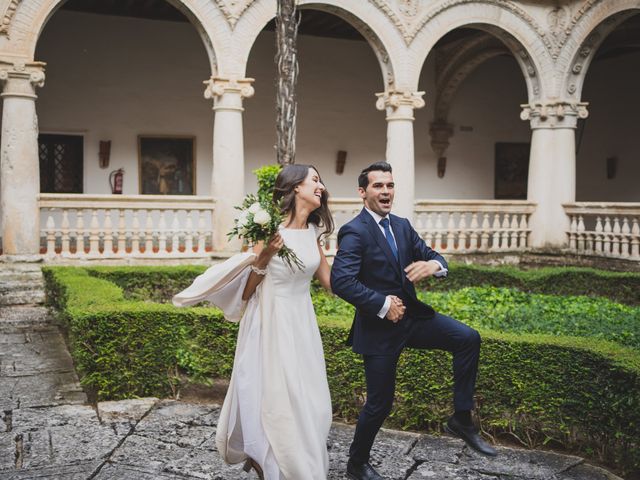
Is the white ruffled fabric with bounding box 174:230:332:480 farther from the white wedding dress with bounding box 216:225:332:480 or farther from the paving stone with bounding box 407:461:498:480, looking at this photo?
the paving stone with bounding box 407:461:498:480

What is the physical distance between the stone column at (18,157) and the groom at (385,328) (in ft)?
26.0

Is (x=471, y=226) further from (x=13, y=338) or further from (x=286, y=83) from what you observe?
(x=13, y=338)

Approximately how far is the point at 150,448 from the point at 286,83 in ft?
16.0

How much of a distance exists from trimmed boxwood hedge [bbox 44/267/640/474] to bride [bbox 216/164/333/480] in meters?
1.61

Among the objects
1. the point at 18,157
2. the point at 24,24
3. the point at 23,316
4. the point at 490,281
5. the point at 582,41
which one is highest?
the point at 582,41

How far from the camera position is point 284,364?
3.64 m

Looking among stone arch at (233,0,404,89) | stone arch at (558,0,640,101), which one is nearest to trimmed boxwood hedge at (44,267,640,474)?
stone arch at (233,0,404,89)

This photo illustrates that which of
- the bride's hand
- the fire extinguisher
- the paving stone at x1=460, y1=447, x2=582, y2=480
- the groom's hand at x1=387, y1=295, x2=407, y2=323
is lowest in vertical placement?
the paving stone at x1=460, y1=447, x2=582, y2=480

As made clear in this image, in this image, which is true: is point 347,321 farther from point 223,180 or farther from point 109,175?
point 109,175

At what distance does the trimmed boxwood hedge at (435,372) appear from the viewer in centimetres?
457

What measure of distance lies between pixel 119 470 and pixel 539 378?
111 inches

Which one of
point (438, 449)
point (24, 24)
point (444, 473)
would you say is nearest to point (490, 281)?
point (438, 449)

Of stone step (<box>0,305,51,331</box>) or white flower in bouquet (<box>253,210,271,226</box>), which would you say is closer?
white flower in bouquet (<box>253,210,271,226</box>)

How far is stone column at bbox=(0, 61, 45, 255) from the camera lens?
33.9 ft
